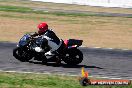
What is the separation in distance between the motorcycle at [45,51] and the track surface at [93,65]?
0.28m

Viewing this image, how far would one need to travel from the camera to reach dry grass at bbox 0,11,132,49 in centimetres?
2825

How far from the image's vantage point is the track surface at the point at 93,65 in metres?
17.0

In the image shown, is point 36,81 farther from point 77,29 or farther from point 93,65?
point 77,29

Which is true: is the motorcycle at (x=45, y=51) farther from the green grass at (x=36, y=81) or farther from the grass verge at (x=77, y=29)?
the grass verge at (x=77, y=29)

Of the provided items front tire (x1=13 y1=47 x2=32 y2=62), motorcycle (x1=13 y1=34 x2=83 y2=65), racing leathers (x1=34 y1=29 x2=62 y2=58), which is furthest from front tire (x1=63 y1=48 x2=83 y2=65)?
front tire (x1=13 y1=47 x2=32 y2=62)

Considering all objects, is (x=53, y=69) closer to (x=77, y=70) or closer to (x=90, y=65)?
(x=77, y=70)

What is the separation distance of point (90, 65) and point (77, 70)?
5.78 ft

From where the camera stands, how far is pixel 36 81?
14328mm

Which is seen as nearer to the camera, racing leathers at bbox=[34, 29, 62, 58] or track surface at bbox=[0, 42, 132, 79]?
track surface at bbox=[0, 42, 132, 79]

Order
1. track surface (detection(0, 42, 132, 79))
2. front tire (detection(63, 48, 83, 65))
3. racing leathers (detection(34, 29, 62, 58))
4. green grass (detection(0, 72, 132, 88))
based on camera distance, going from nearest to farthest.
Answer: green grass (detection(0, 72, 132, 88)) < track surface (detection(0, 42, 132, 79)) < racing leathers (detection(34, 29, 62, 58)) < front tire (detection(63, 48, 83, 65))

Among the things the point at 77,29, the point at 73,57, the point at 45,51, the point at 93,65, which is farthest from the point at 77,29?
the point at 45,51

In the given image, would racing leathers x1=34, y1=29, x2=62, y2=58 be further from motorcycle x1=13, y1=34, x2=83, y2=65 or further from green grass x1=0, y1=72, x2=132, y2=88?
green grass x1=0, y1=72, x2=132, y2=88

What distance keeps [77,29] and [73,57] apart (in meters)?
16.4

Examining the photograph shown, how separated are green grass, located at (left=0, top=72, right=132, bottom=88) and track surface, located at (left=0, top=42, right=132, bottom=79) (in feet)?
4.10
